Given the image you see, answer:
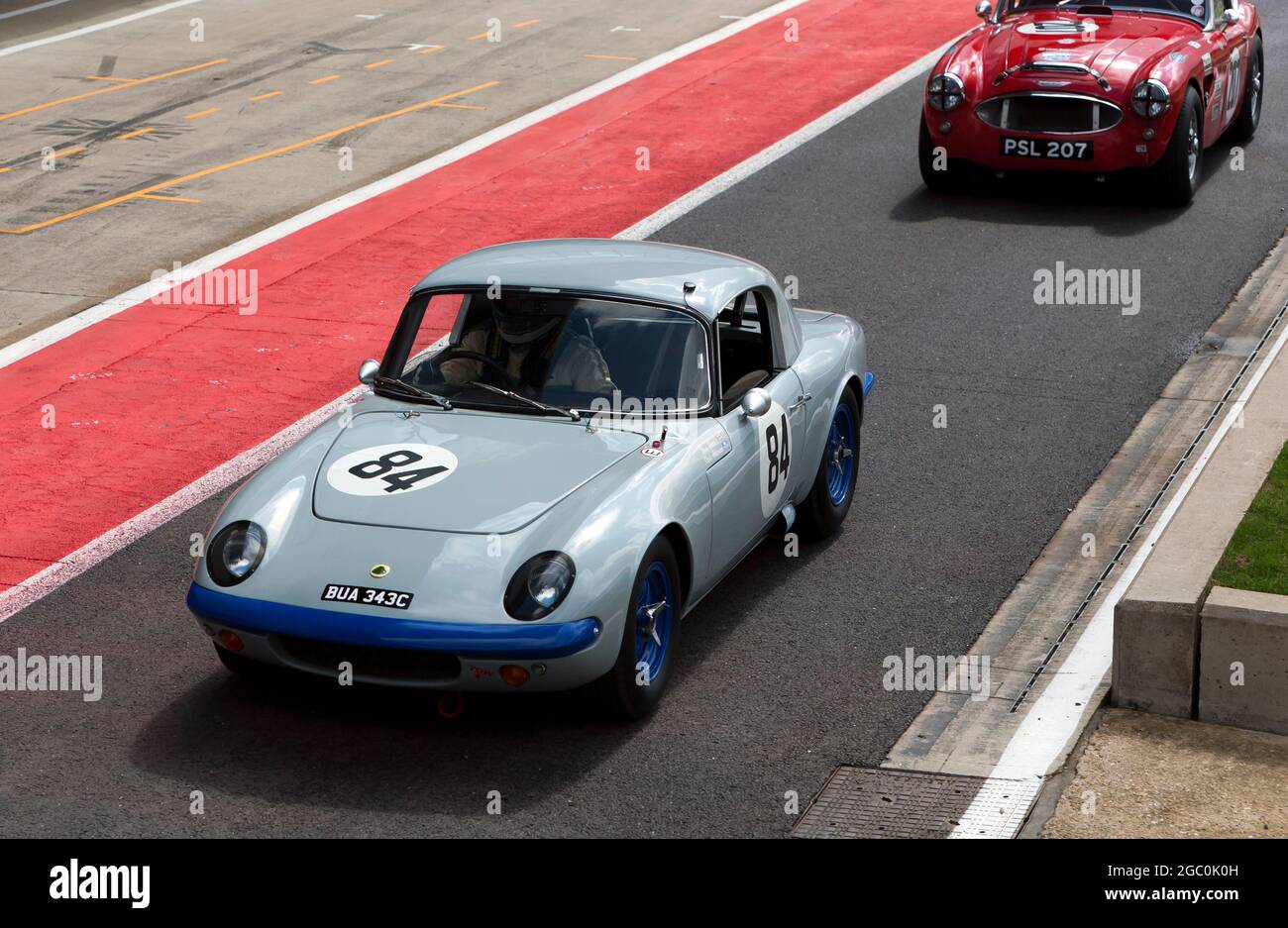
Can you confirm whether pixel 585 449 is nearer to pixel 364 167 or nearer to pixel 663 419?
pixel 663 419

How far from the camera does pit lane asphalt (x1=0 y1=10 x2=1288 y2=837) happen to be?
5941mm

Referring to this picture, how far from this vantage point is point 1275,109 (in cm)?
1688

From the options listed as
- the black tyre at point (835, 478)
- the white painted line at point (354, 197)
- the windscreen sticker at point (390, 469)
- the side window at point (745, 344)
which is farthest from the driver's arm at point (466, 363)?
the white painted line at point (354, 197)

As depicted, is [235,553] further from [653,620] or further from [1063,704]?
[1063,704]

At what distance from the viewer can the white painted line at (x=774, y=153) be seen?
14.0 m

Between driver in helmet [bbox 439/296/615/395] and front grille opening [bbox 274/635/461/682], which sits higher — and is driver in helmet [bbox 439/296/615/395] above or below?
above

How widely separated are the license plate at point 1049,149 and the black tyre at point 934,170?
75 centimetres

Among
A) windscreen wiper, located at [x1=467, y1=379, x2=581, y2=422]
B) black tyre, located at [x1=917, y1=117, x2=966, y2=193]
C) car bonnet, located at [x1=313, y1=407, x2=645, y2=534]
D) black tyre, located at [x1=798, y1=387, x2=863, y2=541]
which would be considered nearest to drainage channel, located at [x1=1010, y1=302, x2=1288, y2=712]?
black tyre, located at [x1=798, y1=387, x2=863, y2=541]

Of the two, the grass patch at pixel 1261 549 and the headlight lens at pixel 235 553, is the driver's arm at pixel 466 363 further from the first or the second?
the grass patch at pixel 1261 549

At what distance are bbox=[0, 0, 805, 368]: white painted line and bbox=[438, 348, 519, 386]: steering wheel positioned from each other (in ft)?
16.4

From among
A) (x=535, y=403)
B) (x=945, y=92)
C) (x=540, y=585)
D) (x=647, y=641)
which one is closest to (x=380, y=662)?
(x=540, y=585)

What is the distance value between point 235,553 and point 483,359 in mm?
1454

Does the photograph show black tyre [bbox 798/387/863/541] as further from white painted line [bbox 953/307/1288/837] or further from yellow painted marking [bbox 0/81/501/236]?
yellow painted marking [bbox 0/81/501/236]
